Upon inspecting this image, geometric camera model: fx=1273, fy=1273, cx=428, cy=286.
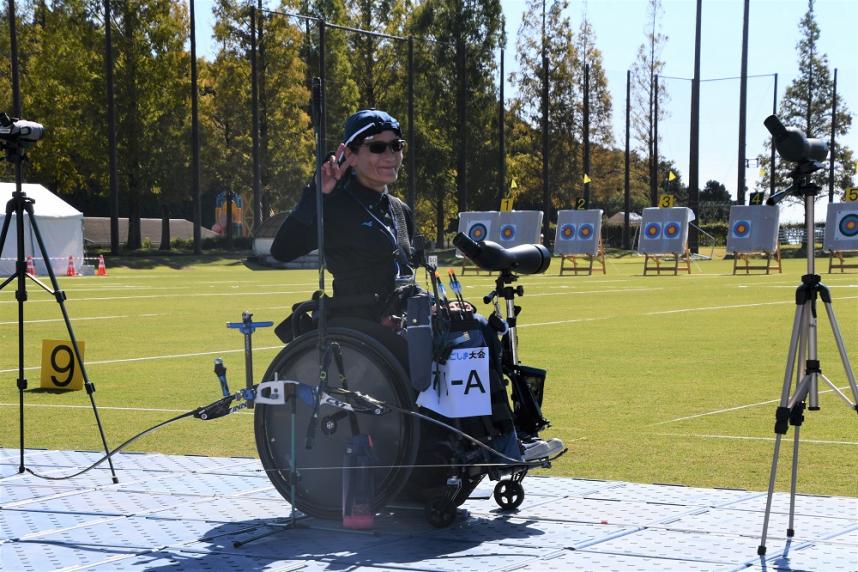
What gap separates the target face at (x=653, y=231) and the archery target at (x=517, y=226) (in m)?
3.70

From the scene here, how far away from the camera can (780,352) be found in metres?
14.1

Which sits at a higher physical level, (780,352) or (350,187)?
(350,187)

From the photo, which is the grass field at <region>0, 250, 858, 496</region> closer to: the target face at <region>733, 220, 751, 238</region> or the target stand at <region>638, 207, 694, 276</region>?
the target stand at <region>638, 207, 694, 276</region>

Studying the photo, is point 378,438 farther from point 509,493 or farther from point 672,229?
point 672,229

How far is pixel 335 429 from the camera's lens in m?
5.63

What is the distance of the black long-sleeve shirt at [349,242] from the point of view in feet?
18.9

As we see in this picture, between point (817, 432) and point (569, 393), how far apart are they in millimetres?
2679

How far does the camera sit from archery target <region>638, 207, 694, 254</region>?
43625 mm

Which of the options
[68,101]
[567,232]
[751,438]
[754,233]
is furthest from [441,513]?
[68,101]

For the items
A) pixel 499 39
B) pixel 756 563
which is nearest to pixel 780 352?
pixel 756 563

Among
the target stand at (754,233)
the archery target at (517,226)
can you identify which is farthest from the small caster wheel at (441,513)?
the archery target at (517,226)

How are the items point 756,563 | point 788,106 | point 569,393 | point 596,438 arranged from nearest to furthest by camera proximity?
point 756,563 < point 596,438 < point 569,393 < point 788,106

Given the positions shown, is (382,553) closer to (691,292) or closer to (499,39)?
(691,292)

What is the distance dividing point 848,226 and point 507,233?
11854 millimetres
